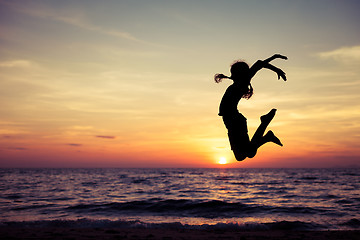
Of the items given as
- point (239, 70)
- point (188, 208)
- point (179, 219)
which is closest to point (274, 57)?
point (239, 70)

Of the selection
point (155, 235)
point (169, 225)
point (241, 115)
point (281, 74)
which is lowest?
A: point (169, 225)

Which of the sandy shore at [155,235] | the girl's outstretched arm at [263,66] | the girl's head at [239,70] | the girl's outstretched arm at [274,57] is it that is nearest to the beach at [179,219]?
the sandy shore at [155,235]

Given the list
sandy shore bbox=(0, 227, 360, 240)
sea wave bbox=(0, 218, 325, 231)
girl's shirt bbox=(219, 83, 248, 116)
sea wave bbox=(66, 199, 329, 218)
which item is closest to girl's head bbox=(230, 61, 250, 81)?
girl's shirt bbox=(219, 83, 248, 116)

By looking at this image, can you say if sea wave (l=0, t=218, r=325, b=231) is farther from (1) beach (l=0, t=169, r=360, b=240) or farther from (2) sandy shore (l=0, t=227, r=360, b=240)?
(2) sandy shore (l=0, t=227, r=360, b=240)

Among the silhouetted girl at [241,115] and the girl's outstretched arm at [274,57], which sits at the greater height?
the girl's outstretched arm at [274,57]

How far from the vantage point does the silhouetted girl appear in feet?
18.7

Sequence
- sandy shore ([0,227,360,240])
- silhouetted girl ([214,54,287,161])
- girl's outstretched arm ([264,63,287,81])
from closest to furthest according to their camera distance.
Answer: girl's outstretched arm ([264,63,287,81]) < silhouetted girl ([214,54,287,161]) < sandy shore ([0,227,360,240])

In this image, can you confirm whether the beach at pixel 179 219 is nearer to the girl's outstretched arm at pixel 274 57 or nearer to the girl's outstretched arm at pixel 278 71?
the girl's outstretched arm at pixel 278 71

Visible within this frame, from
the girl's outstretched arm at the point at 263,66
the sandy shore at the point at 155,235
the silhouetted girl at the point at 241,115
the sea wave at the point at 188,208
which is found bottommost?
the sea wave at the point at 188,208

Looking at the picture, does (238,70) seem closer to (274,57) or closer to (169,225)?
(274,57)

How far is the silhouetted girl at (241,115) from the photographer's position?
225 inches

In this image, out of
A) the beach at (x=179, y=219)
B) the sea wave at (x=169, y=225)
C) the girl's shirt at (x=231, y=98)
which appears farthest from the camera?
the sea wave at (x=169, y=225)

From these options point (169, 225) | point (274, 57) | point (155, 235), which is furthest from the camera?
point (169, 225)

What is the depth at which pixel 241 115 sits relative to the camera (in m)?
6.20
